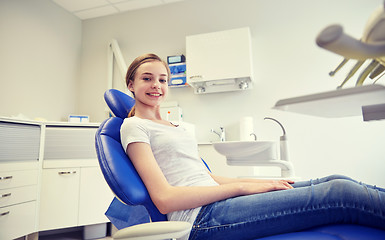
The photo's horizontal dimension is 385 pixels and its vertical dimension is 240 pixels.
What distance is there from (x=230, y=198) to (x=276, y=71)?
2.10m

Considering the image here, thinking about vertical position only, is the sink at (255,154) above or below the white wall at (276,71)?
below

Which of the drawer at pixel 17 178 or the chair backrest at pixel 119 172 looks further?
the drawer at pixel 17 178

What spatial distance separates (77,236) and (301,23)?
9.90 ft

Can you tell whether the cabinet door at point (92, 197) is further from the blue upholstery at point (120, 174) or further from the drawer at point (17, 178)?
the blue upholstery at point (120, 174)

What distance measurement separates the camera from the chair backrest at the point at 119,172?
2.62 ft

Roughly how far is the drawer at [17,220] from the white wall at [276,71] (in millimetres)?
1440

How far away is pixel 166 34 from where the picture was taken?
10.2 ft

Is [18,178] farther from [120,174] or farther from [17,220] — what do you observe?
[120,174]

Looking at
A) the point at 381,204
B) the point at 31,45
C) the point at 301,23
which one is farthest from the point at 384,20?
the point at 31,45

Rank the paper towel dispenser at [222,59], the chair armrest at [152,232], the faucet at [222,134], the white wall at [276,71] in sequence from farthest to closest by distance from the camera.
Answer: the faucet at [222,134] → the paper towel dispenser at [222,59] → the white wall at [276,71] → the chair armrest at [152,232]

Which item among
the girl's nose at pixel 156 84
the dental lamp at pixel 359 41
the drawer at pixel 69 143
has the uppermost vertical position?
the girl's nose at pixel 156 84

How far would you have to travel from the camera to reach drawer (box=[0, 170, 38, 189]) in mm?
1829

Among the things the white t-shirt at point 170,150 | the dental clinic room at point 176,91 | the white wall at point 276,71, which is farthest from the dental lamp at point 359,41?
the white wall at point 276,71

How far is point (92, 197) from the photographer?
2279 millimetres
